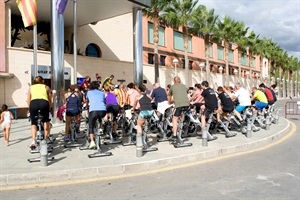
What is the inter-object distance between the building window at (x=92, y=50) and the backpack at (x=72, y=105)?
693 inches

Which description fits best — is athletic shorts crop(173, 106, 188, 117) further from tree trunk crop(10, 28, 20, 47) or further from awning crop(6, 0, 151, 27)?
tree trunk crop(10, 28, 20, 47)

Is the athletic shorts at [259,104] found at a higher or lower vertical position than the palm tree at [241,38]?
lower

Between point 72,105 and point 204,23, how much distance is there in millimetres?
31848

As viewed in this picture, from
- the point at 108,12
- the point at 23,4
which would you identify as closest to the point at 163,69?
the point at 108,12

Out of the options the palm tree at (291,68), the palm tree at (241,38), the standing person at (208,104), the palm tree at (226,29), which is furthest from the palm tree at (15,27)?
the palm tree at (291,68)

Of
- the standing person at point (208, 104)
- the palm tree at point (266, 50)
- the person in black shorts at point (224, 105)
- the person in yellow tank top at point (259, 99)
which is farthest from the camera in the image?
the palm tree at point (266, 50)

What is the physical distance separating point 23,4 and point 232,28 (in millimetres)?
35988

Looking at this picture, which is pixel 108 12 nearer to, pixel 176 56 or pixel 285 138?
pixel 285 138

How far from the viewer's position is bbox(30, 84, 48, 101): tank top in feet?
21.8

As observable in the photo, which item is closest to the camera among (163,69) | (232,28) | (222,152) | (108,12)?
(222,152)

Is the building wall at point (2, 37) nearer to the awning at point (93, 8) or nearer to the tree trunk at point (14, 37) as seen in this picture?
the awning at point (93, 8)

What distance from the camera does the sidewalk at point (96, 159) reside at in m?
5.35

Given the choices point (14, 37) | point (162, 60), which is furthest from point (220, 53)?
point (14, 37)

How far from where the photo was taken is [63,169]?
555cm
